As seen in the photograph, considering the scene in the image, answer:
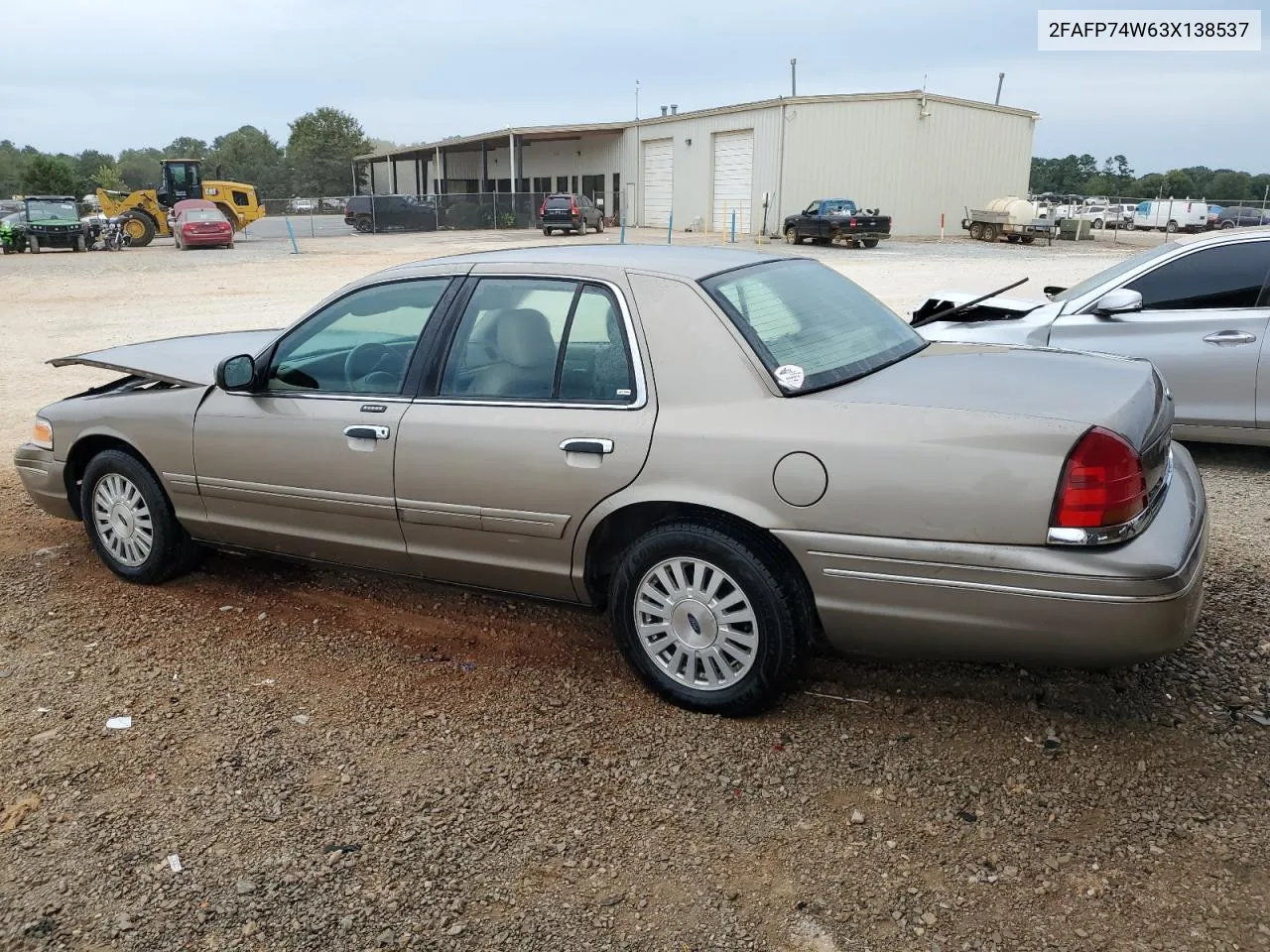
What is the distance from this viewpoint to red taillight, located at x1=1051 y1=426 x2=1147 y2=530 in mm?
2928

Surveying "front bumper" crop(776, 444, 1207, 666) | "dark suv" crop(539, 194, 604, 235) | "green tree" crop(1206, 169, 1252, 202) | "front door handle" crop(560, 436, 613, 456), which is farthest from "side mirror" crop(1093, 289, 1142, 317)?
"green tree" crop(1206, 169, 1252, 202)

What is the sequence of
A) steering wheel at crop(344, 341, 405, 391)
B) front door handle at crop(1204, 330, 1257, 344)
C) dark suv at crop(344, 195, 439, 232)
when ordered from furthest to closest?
dark suv at crop(344, 195, 439, 232), front door handle at crop(1204, 330, 1257, 344), steering wheel at crop(344, 341, 405, 391)

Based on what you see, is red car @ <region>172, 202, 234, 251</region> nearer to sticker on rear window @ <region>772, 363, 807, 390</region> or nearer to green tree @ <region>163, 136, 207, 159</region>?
sticker on rear window @ <region>772, 363, 807, 390</region>

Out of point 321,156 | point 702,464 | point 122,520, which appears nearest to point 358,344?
point 122,520

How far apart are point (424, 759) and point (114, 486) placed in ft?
8.18

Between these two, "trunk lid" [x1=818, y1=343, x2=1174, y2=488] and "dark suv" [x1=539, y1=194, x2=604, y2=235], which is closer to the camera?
"trunk lid" [x1=818, y1=343, x2=1174, y2=488]

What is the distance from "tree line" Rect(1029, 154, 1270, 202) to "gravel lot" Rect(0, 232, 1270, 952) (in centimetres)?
8700

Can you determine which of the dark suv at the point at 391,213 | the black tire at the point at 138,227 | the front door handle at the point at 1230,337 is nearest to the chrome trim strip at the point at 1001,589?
the front door handle at the point at 1230,337

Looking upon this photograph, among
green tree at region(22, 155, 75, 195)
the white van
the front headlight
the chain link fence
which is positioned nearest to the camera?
the front headlight

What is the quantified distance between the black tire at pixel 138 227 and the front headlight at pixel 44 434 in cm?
3504

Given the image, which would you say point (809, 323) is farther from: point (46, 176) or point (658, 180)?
point (46, 176)

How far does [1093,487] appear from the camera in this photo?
2930 millimetres

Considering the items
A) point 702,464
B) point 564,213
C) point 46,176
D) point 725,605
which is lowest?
point 725,605

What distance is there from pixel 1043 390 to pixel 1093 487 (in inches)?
18.3
